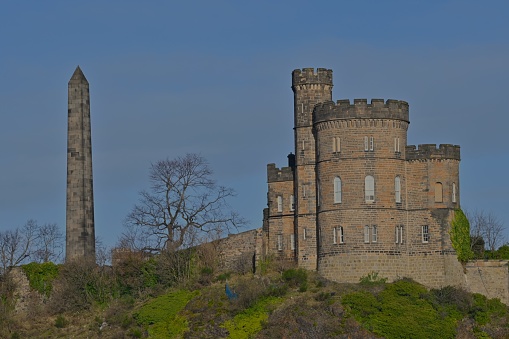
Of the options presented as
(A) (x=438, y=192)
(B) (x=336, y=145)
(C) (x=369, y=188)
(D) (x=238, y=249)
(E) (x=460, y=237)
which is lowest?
(D) (x=238, y=249)

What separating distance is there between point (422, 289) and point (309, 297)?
18.5 feet

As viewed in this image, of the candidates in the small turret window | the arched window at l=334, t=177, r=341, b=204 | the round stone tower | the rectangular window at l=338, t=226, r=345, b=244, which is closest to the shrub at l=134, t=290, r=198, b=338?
the round stone tower

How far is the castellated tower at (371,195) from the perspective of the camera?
256ft

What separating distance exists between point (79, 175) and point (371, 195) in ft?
62.5

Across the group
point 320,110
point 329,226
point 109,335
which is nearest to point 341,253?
point 329,226

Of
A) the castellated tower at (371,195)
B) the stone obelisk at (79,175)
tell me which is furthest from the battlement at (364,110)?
the stone obelisk at (79,175)

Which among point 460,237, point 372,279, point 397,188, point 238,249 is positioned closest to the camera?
point 372,279

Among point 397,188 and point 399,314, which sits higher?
point 397,188

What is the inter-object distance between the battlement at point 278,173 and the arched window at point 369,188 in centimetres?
581

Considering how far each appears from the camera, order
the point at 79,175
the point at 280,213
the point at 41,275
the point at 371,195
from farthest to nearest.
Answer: the point at 79,175 < the point at 41,275 < the point at 280,213 < the point at 371,195

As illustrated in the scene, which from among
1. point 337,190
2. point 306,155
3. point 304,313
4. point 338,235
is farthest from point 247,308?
point 306,155

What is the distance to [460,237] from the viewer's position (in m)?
79.8

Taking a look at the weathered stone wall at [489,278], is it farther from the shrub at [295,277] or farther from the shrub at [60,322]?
the shrub at [60,322]

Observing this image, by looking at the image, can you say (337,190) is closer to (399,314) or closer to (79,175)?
(399,314)
